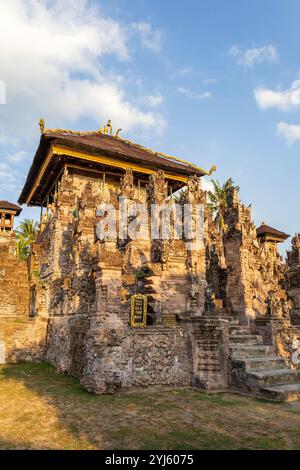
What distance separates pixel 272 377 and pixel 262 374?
29cm

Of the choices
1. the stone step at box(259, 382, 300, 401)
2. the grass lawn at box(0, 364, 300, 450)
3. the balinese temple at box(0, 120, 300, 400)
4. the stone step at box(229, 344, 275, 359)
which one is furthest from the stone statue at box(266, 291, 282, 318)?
the grass lawn at box(0, 364, 300, 450)

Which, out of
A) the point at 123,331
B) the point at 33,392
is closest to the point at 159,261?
the point at 123,331

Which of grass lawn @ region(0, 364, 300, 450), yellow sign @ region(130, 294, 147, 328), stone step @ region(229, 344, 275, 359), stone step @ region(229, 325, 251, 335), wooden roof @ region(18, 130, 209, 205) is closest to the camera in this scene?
grass lawn @ region(0, 364, 300, 450)

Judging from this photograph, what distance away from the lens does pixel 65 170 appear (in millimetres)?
22406

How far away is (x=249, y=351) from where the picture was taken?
12055 mm

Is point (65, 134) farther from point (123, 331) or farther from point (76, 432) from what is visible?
point (76, 432)

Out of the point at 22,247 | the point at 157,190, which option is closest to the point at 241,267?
the point at 157,190

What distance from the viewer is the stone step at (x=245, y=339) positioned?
1304 centimetres

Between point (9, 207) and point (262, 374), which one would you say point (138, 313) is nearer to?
point (262, 374)

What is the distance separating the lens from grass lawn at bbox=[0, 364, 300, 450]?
615cm

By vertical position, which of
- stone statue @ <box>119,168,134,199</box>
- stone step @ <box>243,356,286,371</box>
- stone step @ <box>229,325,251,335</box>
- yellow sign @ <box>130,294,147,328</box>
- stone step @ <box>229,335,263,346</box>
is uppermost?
stone statue @ <box>119,168,134,199</box>

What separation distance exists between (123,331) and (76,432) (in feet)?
12.7

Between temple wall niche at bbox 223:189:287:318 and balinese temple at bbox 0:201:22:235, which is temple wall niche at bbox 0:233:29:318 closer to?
temple wall niche at bbox 223:189:287:318

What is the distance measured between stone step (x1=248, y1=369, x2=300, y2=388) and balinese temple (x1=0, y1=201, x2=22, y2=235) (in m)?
36.5
